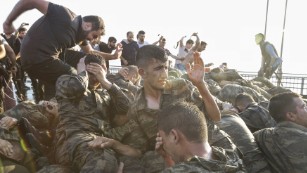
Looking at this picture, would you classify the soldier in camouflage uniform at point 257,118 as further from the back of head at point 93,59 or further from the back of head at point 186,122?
the back of head at point 186,122

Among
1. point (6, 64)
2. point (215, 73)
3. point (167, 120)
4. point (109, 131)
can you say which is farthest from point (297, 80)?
point (167, 120)

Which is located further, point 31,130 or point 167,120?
point 31,130

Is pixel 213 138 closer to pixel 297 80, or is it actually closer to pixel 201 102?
pixel 201 102

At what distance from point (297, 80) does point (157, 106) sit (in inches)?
603

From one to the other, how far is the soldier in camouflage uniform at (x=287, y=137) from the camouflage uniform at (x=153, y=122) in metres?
0.38

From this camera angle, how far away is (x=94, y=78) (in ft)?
14.6

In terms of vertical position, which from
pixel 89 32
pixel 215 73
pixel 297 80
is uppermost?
pixel 89 32

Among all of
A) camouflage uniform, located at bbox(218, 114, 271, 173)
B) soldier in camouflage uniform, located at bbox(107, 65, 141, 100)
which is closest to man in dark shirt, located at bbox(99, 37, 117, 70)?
soldier in camouflage uniform, located at bbox(107, 65, 141, 100)

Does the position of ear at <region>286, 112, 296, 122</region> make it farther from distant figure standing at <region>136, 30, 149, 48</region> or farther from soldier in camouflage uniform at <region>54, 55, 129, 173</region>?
distant figure standing at <region>136, 30, 149, 48</region>

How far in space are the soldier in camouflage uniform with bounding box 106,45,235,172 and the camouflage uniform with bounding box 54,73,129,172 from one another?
0.94 feet

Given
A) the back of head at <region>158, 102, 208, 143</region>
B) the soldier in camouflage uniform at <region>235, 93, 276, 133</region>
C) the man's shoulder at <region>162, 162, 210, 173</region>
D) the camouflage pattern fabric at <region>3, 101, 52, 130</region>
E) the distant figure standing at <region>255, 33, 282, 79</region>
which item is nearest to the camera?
the man's shoulder at <region>162, 162, 210, 173</region>

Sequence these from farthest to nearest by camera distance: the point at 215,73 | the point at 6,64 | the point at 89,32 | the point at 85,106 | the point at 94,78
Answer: the point at 215,73 → the point at 6,64 → the point at 89,32 → the point at 94,78 → the point at 85,106

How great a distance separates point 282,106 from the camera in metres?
4.03

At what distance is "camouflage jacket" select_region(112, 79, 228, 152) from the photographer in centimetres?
373
